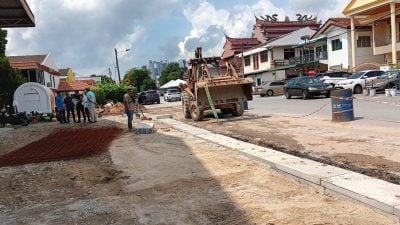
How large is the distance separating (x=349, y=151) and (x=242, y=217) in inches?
189

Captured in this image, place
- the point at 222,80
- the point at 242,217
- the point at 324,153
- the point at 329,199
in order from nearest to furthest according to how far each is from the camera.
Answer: the point at 242,217, the point at 329,199, the point at 324,153, the point at 222,80

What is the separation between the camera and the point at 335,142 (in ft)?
36.4

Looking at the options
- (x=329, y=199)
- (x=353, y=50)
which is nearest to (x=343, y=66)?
(x=353, y=50)

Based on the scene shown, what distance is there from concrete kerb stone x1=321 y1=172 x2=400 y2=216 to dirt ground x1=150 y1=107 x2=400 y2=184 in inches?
23.3

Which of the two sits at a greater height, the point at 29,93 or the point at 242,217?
the point at 29,93

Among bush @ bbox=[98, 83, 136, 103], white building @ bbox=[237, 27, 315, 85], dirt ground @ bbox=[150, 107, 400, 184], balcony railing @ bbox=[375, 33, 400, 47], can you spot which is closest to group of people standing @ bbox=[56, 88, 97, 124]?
dirt ground @ bbox=[150, 107, 400, 184]

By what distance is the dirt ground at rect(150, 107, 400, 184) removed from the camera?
825 centimetres

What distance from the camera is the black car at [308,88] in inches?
1171

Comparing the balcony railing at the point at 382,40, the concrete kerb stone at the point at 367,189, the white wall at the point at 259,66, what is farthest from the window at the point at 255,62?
the concrete kerb stone at the point at 367,189

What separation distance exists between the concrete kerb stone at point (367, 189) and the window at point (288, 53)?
56.2 meters

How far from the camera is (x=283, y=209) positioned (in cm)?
595

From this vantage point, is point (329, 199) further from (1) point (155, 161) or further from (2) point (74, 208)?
(1) point (155, 161)

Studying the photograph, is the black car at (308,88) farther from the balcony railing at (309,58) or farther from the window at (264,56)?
the window at (264,56)

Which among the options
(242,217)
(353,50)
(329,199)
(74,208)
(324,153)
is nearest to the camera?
(242,217)
